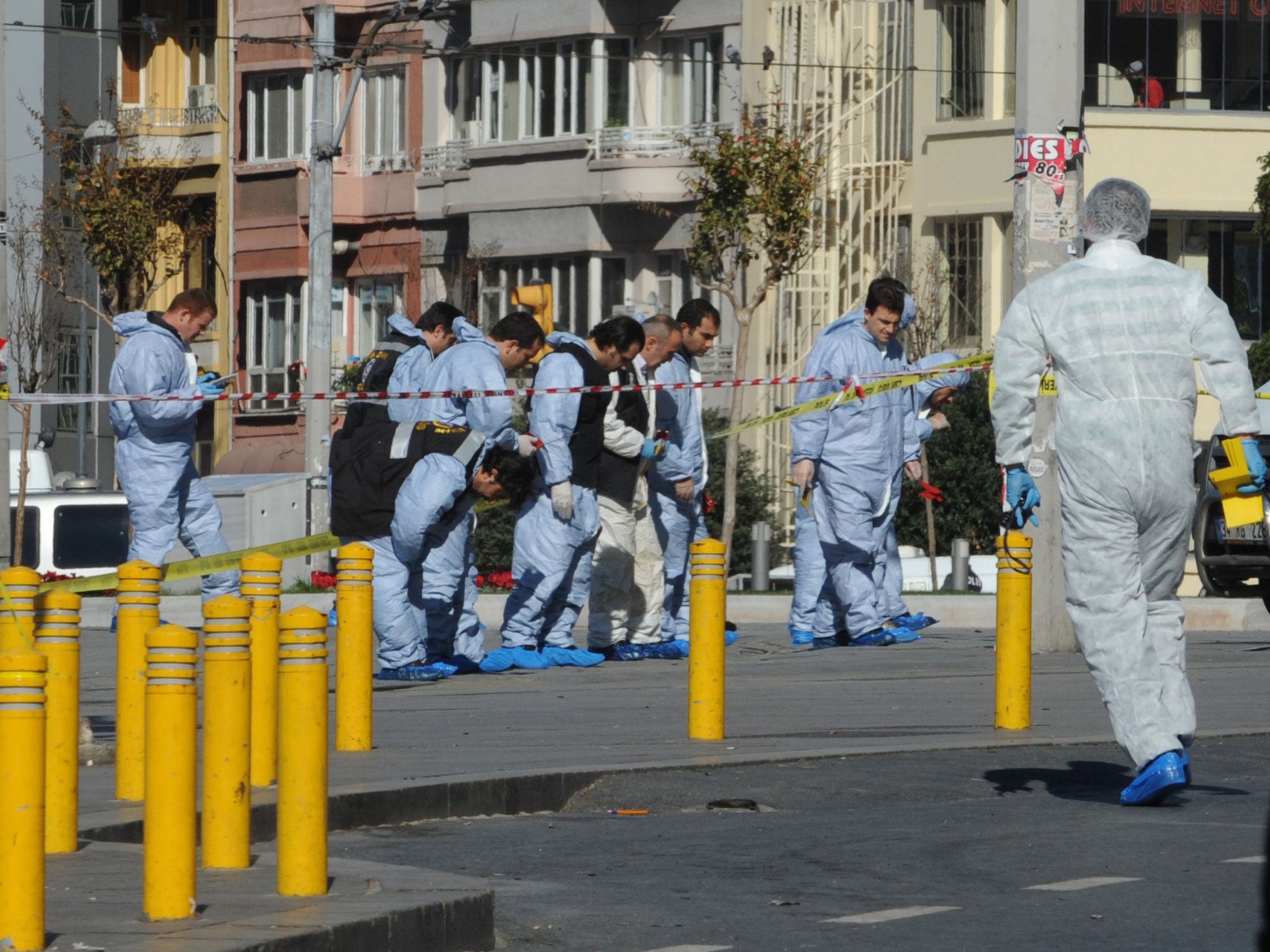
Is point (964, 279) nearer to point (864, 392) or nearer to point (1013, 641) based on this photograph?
point (864, 392)

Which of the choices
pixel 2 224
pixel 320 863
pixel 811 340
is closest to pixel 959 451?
pixel 811 340

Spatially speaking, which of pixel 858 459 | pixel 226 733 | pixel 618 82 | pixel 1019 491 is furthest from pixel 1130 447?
pixel 618 82

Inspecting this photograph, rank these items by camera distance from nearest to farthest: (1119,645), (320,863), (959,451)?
(320,863)
(1119,645)
(959,451)

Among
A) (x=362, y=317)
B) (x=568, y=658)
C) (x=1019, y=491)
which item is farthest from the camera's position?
(x=362, y=317)

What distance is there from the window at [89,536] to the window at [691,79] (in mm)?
13586

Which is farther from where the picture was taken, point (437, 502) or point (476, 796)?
point (437, 502)

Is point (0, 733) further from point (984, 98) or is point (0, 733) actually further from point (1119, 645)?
point (984, 98)

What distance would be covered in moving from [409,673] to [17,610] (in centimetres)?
602

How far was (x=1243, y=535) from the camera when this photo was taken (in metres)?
21.8

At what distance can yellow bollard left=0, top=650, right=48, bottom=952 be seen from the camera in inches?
235

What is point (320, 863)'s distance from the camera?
22.4 feet

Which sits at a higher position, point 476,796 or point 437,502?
point 437,502

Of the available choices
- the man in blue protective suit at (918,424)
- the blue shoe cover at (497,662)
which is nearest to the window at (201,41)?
the man in blue protective suit at (918,424)

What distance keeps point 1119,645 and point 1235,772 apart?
126cm
